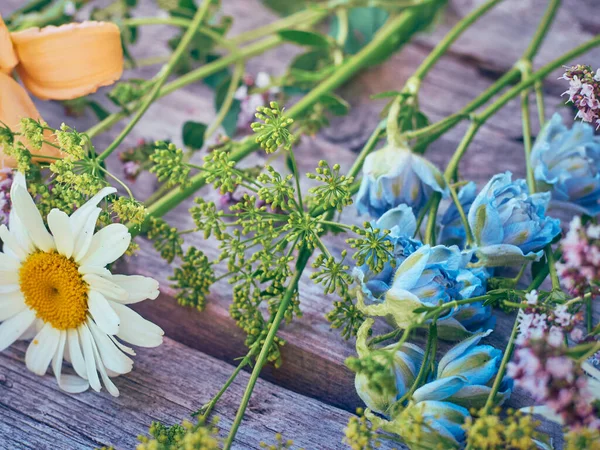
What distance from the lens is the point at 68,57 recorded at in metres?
0.64

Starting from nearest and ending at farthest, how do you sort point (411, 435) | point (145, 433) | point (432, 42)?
1. point (411, 435)
2. point (145, 433)
3. point (432, 42)

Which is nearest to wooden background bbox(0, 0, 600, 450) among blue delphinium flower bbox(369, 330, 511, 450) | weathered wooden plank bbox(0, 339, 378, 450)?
weathered wooden plank bbox(0, 339, 378, 450)

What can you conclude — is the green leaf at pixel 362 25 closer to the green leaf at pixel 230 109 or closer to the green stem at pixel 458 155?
the green leaf at pixel 230 109

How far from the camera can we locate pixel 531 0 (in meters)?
1.06

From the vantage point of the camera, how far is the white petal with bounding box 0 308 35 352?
21.9 inches

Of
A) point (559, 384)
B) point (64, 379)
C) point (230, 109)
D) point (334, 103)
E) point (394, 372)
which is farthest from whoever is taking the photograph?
point (230, 109)

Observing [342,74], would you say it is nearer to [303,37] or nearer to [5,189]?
[303,37]

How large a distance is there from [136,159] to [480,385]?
0.47 meters

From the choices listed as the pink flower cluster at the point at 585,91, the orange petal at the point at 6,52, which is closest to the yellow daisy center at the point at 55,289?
the orange petal at the point at 6,52

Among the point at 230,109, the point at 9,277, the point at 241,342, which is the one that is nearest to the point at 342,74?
the point at 230,109

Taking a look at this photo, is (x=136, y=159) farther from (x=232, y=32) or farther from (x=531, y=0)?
(x=531, y=0)

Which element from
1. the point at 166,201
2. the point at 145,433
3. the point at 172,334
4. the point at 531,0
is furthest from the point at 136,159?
the point at 531,0

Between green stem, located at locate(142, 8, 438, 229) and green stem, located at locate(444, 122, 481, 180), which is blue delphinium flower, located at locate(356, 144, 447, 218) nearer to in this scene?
green stem, located at locate(444, 122, 481, 180)

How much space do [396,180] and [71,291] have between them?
1.04 ft
